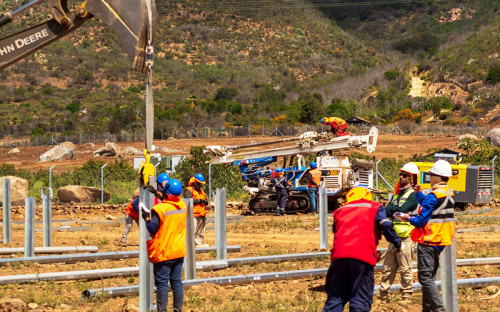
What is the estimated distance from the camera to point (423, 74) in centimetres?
7738

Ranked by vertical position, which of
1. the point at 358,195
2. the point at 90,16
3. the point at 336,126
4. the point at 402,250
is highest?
the point at 90,16

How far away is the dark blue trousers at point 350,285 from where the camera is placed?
25.5ft

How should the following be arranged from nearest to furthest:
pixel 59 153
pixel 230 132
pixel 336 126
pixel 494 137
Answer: pixel 336 126 → pixel 494 137 → pixel 59 153 → pixel 230 132

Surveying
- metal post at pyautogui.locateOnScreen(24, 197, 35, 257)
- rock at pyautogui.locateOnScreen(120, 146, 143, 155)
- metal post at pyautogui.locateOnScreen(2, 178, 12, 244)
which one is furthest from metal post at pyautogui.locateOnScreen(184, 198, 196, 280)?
rock at pyautogui.locateOnScreen(120, 146, 143, 155)

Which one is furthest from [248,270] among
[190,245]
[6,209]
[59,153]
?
[59,153]

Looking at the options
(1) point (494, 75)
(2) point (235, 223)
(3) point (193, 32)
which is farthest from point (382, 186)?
(3) point (193, 32)

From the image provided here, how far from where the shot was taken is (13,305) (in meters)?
9.66

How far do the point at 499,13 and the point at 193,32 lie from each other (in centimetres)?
4204

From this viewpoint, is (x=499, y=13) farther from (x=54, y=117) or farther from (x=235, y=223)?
(x=235, y=223)

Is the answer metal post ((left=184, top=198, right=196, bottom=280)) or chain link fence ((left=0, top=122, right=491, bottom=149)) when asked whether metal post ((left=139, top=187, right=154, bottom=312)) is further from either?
chain link fence ((left=0, top=122, right=491, bottom=149))

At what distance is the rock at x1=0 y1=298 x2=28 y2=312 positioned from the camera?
377 inches

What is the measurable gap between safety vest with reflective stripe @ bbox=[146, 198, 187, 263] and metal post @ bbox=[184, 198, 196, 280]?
1.70 meters

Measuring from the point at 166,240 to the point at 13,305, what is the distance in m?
2.42

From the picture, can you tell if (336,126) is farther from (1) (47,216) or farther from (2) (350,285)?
(2) (350,285)
